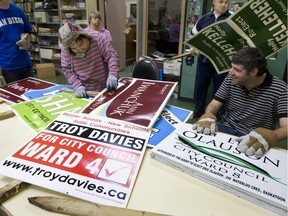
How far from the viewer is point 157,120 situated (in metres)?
1.04

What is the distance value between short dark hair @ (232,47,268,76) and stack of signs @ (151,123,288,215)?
0.46 meters

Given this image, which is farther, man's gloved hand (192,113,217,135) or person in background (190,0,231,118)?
person in background (190,0,231,118)

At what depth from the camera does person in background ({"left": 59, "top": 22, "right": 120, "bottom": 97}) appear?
4.39 feet

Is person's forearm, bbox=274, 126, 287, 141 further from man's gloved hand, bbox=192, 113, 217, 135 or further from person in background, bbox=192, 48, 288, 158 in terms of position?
man's gloved hand, bbox=192, 113, 217, 135

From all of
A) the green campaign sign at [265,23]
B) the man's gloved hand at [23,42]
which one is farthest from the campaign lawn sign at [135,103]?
the man's gloved hand at [23,42]

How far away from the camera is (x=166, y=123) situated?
1025 millimetres

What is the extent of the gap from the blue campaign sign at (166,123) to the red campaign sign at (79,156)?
5.6 inches

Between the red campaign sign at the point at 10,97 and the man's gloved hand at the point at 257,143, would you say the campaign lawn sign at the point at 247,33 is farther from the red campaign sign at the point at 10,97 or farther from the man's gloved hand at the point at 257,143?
the red campaign sign at the point at 10,97

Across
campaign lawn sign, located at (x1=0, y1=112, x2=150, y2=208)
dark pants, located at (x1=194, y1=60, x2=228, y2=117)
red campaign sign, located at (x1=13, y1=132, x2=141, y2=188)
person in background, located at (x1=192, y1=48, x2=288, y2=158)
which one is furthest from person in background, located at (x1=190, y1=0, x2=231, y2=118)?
red campaign sign, located at (x1=13, y1=132, x2=141, y2=188)

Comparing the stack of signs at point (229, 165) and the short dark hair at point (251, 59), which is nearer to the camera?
the stack of signs at point (229, 165)

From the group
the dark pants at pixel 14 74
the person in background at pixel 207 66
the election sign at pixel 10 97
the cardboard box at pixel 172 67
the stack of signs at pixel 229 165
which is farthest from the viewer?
the cardboard box at pixel 172 67

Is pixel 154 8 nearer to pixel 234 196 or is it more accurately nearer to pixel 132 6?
pixel 132 6

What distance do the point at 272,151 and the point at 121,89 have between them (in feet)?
2.81

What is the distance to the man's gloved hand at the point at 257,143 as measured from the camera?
76 cm
